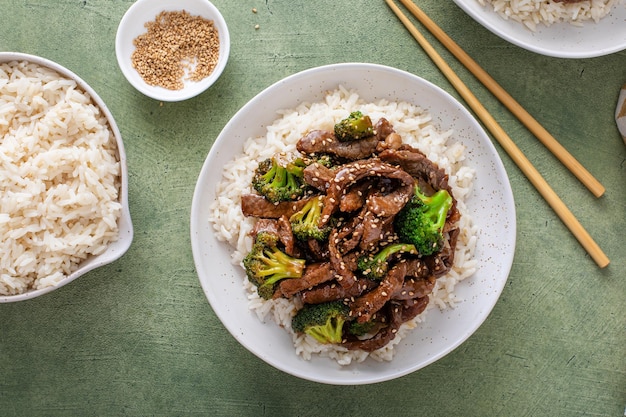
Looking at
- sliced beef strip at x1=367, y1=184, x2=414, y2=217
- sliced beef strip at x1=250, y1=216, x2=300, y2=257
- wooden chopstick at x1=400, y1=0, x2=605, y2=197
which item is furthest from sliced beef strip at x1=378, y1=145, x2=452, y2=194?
wooden chopstick at x1=400, y1=0, x2=605, y2=197

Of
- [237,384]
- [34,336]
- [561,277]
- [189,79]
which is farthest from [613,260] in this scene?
[34,336]

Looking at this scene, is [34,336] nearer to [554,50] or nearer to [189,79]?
[189,79]

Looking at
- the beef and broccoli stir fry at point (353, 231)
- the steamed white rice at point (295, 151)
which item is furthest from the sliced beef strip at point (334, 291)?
the steamed white rice at point (295, 151)

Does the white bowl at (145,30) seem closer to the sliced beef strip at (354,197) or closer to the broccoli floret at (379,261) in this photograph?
the sliced beef strip at (354,197)

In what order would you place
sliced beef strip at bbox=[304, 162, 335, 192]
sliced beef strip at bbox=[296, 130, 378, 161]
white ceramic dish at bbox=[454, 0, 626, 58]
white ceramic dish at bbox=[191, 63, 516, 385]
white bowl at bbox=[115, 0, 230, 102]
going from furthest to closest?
white bowl at bbox=[115, 0, 230, 102] → white ceramic dish at bbox=[454, 0, 626, 58] → white ceramic dish at bbox=[191, 63, 516, 385] → sliced beef strip at bbox=[296, 130, 378, 161] → sliced beef strip at bbox=[304, 162, 335, 192]

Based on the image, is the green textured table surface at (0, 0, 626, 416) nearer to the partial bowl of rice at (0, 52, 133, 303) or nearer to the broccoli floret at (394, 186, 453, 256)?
the partial bowl of rice at (0, 52, 133, 303)

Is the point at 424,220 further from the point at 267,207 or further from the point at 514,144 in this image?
the point at 514,144

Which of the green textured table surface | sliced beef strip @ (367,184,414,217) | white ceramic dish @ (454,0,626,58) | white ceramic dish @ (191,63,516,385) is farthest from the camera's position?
the green textured table surface
